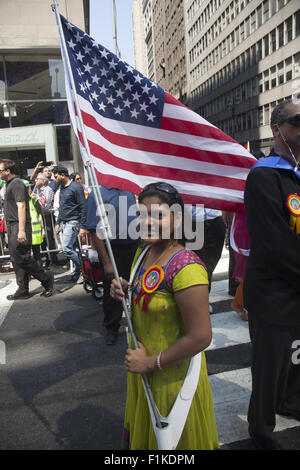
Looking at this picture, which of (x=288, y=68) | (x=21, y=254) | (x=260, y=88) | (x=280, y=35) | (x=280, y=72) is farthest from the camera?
(x=260, y=88)

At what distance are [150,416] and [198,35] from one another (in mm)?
80629

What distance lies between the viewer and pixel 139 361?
1999mm

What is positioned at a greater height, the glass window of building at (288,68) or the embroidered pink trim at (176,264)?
the glass window of building at (288,68)

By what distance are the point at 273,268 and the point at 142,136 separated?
4.50ft

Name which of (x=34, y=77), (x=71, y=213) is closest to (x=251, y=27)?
(x=34, y=77)

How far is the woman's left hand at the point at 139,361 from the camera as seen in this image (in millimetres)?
1981

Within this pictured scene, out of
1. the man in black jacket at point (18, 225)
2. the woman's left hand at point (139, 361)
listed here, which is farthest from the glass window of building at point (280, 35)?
the woman's left hand at point (139, 361)

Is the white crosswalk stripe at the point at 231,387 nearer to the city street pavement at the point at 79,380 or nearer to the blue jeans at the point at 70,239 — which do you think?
the city street pavement at the point at 79,380

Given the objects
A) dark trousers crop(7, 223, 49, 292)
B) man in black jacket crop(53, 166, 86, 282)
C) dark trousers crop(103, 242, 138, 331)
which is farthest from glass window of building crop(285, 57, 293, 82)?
dark trousers crop(103, 242, 138, 331)

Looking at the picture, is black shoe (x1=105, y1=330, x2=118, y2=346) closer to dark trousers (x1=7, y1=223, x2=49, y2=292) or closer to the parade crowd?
the parade crowd

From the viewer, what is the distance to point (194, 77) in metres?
79.9

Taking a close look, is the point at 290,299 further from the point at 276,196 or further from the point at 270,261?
the point at 276,196

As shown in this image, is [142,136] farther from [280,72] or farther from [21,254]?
[280,72]

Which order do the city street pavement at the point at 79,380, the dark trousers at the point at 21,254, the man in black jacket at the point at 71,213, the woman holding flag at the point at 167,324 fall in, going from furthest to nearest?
1. the man in black jacket at the point at 71,213
2. the dark trousers at the point at 21,254
3. the city street pavement at the point at 79,380
4. the woman holding flag at the point at 167,324
